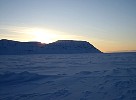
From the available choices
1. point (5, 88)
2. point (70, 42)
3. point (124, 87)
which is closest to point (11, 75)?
point (5, 88)

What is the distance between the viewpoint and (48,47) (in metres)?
109

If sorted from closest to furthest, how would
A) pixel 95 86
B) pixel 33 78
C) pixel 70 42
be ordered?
pixel 95 86
pixel 33 78
pixel 70 42

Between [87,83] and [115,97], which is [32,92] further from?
[115,97]

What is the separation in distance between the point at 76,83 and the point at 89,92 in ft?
6.39

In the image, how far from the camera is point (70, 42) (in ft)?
425

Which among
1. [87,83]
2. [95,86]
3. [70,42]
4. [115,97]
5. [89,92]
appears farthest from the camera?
[70,42]

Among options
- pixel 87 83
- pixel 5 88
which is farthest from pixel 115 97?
pixel 5 88

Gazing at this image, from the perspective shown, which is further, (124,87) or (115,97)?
(124,87)

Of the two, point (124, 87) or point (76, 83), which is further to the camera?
point (76, 83)

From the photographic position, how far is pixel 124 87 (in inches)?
347

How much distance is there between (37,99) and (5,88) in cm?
284

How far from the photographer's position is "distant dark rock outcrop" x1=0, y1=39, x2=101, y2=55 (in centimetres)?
9189

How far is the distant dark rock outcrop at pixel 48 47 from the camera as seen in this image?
9189 cm

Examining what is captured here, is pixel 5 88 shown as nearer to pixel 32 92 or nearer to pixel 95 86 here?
pixel 32 92
